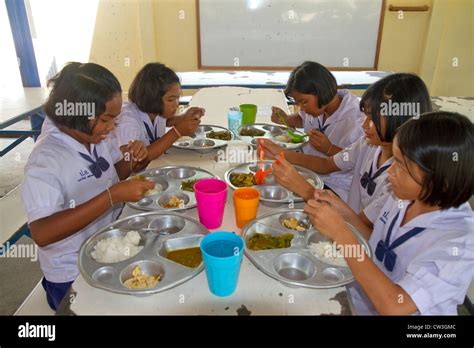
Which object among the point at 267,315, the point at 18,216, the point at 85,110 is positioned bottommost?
the point at 18,216

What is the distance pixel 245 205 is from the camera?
1447 mm

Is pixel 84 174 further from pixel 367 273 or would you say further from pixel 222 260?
pixel 367 273

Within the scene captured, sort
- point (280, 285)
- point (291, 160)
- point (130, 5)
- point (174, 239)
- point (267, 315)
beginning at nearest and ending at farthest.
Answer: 1. point (267, 315)
2. point (280, 285)
3. point (174, 239)
4. point (291, 160)
5. point (130, 5)

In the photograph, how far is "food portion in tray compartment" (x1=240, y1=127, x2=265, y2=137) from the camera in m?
2.70

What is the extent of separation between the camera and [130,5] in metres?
5.40

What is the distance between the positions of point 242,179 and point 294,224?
493 mm

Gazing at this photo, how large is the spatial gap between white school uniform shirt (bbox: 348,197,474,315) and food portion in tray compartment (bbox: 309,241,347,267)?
0.22 meters

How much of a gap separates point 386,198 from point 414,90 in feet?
1.71

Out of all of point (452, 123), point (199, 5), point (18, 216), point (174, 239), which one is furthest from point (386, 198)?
point (199, 5)

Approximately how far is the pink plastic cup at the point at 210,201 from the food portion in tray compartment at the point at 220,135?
1102mm

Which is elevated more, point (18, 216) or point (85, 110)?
point (85, 110)

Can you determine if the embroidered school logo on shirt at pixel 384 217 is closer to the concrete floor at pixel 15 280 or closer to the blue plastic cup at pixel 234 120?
the blue plastic cup at pixel 234 120

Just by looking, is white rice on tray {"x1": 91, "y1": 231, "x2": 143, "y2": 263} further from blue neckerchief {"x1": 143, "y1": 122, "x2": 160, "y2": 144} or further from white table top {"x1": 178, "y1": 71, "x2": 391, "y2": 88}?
white table top {"x1": 178, "y1": 71, "x2": 391, "y2": 88}
